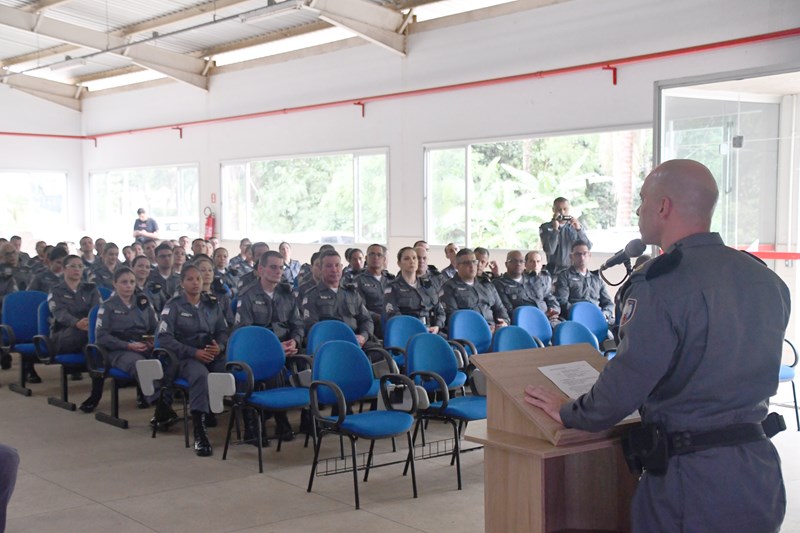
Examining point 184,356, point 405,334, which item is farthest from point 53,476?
point 405,334

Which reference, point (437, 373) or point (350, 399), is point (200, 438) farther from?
point (437, 373)

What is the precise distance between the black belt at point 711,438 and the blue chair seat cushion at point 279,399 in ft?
10.9

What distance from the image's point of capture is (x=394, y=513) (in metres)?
4.65

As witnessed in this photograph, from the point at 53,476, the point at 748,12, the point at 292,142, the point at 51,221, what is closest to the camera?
the point at 53,476

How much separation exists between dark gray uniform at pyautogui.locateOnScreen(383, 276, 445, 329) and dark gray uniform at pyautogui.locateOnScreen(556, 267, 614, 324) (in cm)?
151

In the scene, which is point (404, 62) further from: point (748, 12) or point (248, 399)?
point (248, 399)

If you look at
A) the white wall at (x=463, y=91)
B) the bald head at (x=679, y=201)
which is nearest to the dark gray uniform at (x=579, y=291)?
the white wall at (x=463, y=91)

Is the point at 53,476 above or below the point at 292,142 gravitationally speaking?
below

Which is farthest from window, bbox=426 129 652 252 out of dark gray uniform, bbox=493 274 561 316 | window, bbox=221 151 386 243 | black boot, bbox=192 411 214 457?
black boot, bbox=192 411 214 457

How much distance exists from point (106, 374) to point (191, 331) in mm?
952

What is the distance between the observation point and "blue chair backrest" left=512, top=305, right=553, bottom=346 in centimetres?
703

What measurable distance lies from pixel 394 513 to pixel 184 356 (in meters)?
2.33

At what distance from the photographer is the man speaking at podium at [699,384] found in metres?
2.32

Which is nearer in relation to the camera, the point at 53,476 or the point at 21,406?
the point at 53,476
